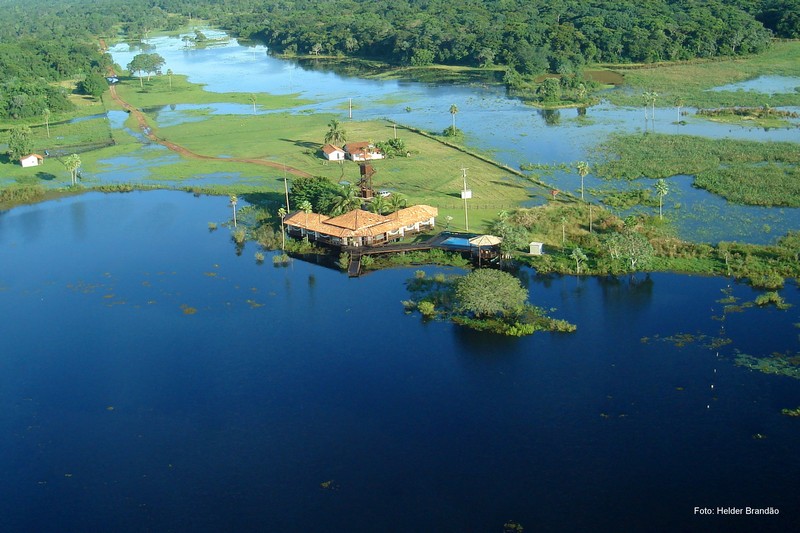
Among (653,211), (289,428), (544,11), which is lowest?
(289,428)

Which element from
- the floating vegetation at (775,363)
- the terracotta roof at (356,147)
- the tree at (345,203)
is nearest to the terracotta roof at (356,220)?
the tree at (345,203)

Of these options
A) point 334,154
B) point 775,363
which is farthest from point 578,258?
point 334,154

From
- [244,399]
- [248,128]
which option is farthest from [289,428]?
[248,128]

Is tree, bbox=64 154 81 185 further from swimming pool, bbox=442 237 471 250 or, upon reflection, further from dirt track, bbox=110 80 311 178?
swimming pool, bbox=442 237 471 250

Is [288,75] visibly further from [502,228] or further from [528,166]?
→ [502,228]

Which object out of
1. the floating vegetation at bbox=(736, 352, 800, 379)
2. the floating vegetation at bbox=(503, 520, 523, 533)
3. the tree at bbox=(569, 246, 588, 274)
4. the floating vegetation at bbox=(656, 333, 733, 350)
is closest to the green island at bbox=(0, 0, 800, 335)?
the tree at bbox=(569, 246, 588, 274)
